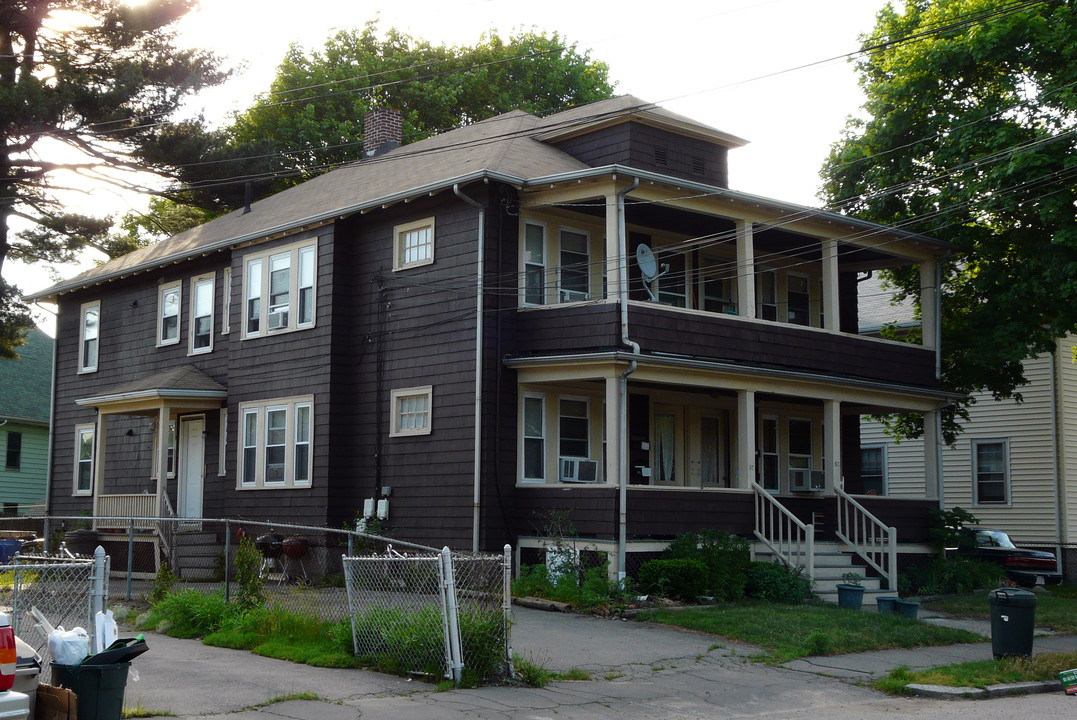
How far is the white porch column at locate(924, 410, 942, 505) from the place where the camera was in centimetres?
2373

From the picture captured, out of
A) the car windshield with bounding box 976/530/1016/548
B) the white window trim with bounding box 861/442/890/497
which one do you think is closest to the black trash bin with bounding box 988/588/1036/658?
the car windshield with bounding box 976/530/1016/548

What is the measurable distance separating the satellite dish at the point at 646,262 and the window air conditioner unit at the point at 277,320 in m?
7.45

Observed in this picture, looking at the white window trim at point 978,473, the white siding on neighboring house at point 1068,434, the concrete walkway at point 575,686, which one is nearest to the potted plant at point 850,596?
the concrete walkway at point 575,686

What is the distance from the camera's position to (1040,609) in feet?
64.1

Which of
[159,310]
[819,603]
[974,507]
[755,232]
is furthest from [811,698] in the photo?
[974,507]

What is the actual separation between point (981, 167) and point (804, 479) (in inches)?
294

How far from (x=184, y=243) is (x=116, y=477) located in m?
6.08

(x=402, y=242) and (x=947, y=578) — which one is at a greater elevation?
(x=402, y=242)

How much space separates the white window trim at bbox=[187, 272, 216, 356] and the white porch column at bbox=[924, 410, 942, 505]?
51.8ft

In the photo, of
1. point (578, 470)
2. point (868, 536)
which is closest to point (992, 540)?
point (868, 536)

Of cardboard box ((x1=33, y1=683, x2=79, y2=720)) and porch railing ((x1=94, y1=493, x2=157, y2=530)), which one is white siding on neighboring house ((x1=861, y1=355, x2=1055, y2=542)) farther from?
cardboard box ((x1=33, y1=683, x2=79, y2=720))

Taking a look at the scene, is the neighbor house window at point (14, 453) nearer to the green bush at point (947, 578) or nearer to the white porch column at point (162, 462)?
the white porch column at point (162, 462)

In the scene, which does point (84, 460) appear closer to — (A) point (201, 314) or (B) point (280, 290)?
(A) point (201, 314)

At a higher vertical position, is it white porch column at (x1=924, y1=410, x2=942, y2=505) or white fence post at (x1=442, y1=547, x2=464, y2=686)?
white porch column at (x1=924, y1=410, x2=942, y2=505)
